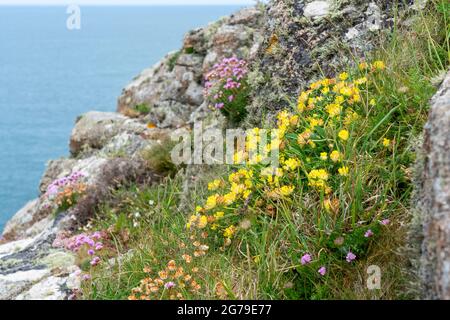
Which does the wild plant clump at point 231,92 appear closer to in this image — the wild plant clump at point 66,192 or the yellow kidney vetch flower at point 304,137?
the wild plant clump at point 66,192

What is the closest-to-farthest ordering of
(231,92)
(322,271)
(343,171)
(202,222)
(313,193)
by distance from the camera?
(322,271)
(343,171)
(313,193)
(202,222)
(231,92)

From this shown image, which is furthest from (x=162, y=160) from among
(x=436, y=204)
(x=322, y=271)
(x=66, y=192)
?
(x=436, y=204)

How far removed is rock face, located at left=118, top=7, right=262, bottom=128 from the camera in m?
10.8

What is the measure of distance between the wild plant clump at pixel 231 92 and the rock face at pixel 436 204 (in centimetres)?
425

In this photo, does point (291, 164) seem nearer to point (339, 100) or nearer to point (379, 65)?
point (339, 100)

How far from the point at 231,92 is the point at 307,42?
1.70 meters

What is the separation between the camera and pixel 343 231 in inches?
146

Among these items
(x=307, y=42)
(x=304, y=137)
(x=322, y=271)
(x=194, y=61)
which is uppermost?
(x=194, y=61)

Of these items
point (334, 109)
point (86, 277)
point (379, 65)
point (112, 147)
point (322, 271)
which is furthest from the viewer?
point (112, 147)

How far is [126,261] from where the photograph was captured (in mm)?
4617

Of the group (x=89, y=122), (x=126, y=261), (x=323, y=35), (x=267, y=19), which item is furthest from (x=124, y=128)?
(x=126, y=261)

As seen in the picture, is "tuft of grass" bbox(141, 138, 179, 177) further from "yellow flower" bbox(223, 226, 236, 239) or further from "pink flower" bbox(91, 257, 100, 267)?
"yellow flower" bbox(223, 226, 236, 239)

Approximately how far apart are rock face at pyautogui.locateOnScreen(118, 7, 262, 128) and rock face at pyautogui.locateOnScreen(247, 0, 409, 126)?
3.64 meters

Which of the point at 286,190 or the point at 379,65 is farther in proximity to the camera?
the point at 379,65
